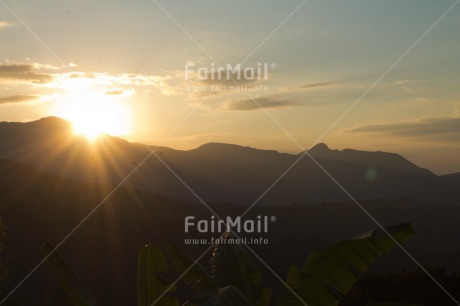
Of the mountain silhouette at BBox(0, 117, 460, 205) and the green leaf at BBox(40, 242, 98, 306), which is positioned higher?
the mountain silhouette at BBox(0, 117, 460, 205)

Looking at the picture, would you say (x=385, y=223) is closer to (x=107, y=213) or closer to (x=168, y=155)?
(x=107, y=213)

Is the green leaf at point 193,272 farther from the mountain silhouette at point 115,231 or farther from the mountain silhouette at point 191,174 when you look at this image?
the mountain silhouette at point 191,174

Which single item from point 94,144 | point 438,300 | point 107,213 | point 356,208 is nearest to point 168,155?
point 94,144

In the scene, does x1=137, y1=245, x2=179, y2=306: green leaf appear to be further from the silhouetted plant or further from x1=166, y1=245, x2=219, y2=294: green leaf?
x1=166, y1=245, x2=219, y2=294: green leaf

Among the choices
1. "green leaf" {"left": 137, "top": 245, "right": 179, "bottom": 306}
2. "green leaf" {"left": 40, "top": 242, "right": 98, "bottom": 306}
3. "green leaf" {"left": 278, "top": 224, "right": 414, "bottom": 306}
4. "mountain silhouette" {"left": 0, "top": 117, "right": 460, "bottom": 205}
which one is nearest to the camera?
"green leaf" {"left": 278, "top": 224, "right": 414, "bottom": 306}

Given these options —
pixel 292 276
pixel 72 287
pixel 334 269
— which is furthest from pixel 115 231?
pixel 334 269

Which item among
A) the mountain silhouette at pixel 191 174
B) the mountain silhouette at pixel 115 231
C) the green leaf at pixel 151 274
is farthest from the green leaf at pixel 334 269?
the mountain silhouette at pixel 191 174

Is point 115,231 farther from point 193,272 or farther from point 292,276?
point 292,276

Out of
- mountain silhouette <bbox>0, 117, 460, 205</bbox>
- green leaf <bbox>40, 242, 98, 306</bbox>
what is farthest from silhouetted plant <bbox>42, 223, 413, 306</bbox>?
mountain silhouette <bbox>0, 117, 460, 205</bbox>

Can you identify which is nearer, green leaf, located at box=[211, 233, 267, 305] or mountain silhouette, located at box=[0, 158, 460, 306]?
green leaf, located at box=[211, 233, 267, 305]
